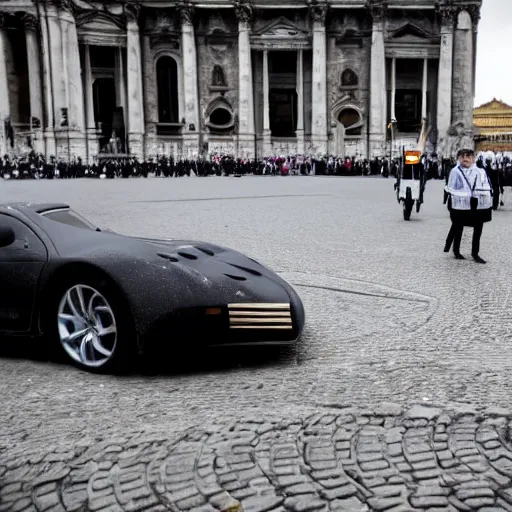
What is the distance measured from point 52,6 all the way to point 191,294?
4584 centimetres

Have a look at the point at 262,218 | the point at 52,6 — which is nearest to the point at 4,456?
the point at 262,218

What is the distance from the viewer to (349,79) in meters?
50.1

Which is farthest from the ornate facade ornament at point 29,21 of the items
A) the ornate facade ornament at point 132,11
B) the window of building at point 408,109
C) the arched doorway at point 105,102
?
the window of building at point 408,109

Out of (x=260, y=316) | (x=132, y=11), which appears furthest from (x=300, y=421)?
(x=132, y=11)

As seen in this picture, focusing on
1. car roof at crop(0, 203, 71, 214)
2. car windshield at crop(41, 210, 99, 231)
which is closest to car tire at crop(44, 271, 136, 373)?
car windshield at crop(41, 210, 99, 231)

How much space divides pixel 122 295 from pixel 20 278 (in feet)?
2.88

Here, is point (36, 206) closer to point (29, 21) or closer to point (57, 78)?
point (57, 78)

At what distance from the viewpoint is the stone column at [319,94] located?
1918 inches

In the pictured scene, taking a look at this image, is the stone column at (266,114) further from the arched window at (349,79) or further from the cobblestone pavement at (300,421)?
the cobblestone pavement at (300,421)

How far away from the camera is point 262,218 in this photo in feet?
49.9

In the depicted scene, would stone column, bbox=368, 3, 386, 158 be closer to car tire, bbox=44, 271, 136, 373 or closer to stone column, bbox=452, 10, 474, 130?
stone column, bbox=452, 10, 474, 130

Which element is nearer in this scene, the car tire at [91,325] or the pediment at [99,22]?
the car tire at [91,325]

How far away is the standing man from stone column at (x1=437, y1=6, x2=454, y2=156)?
41.4m

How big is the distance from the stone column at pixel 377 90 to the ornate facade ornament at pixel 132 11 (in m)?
16.6
